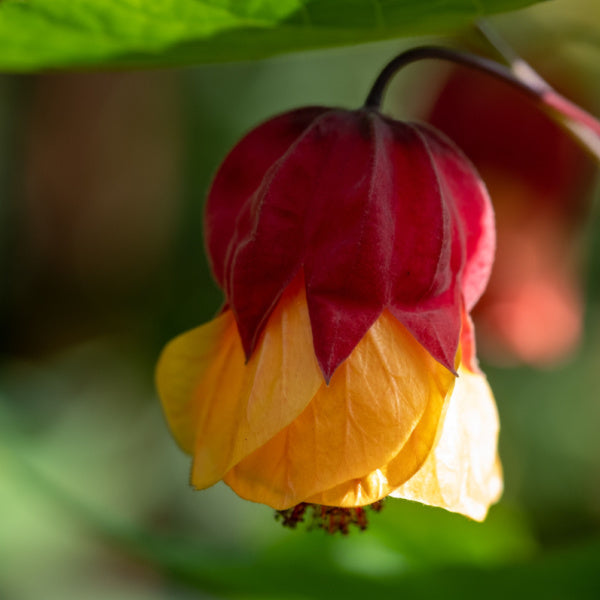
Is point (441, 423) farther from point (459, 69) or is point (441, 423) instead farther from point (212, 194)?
point (459, 69)

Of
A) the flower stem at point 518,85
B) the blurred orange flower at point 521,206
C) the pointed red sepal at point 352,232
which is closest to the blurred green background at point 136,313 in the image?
the blurred orange flower at point 521,206

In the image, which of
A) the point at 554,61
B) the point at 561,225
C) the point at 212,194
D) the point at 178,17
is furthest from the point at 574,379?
the point at 178,17

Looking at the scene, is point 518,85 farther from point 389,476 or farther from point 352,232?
point 389,476

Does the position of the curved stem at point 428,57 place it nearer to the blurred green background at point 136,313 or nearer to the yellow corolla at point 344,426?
the yellow corolla at point 344,426

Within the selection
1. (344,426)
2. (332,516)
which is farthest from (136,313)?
(344,426)

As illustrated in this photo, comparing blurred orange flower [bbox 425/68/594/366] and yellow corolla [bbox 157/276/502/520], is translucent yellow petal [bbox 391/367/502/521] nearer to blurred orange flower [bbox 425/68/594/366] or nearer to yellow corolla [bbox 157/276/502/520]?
yellow corolla [bbox 157/276/502/520]

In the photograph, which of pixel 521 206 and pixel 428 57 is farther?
pixel 521 206
